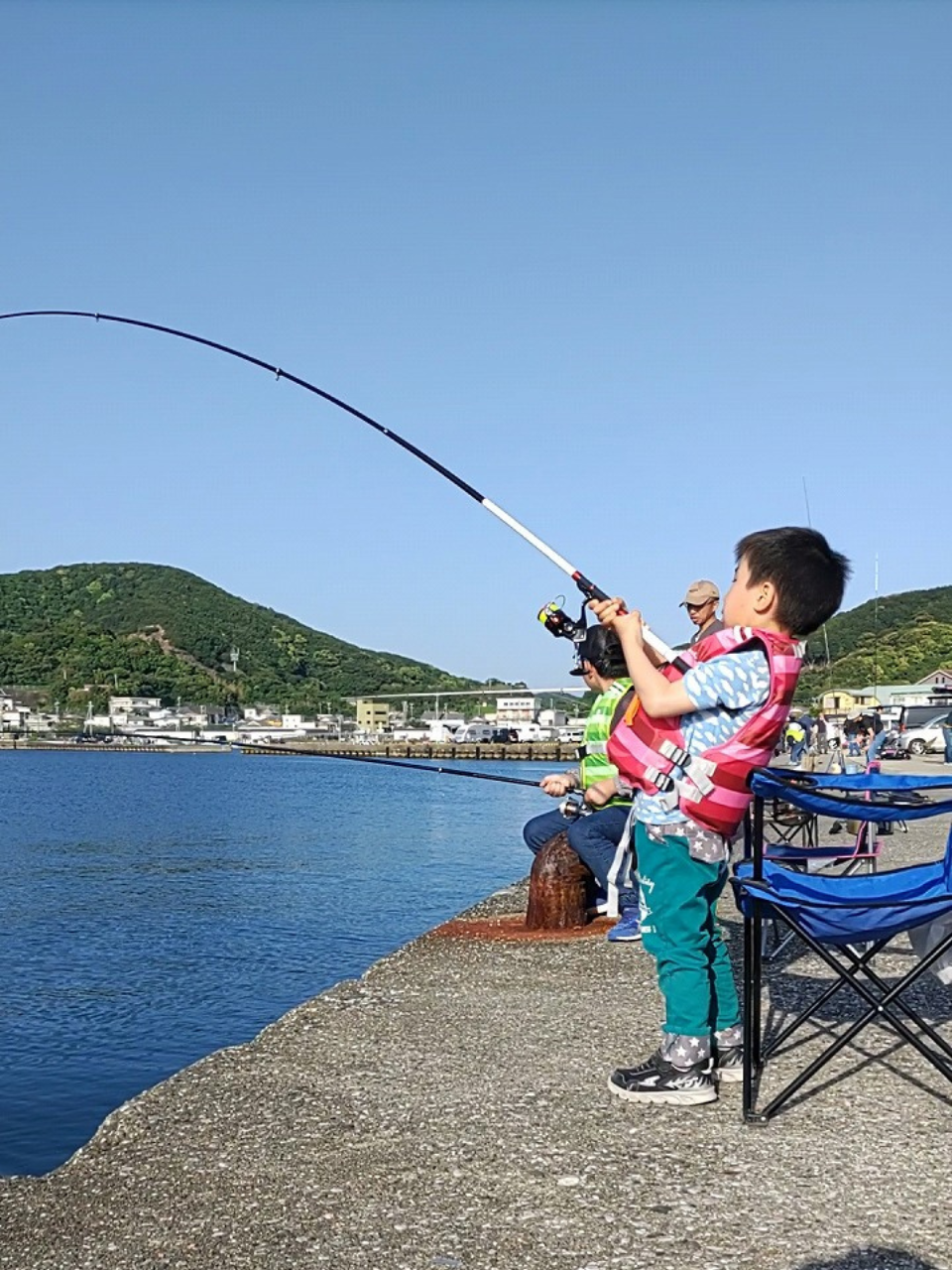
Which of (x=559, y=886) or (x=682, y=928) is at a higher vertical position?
(x=682, y=928)

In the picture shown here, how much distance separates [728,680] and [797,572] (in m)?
0.41

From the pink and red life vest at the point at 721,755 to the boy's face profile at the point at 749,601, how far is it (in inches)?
2.2

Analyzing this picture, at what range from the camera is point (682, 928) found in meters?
4.22

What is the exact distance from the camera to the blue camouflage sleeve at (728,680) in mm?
4098

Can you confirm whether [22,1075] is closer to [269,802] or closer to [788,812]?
[788,812]

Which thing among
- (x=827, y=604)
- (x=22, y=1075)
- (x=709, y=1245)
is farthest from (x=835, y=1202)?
(x=22, y=1075)

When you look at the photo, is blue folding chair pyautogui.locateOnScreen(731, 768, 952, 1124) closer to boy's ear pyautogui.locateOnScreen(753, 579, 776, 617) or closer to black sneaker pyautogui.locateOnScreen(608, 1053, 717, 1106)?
black sneaker pyautogui.locateOnScreen(608, 1053, 717, 1106)

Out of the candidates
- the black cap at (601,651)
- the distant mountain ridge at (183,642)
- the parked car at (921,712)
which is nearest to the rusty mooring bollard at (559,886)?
the black cap at (601,651)

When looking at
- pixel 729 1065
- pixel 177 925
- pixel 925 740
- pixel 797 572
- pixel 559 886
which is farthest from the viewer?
pixel 925 740

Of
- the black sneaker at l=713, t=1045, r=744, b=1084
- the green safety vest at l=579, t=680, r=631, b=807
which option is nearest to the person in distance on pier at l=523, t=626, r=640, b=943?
the green safety vest at l=579, t=680, r=631, b=807

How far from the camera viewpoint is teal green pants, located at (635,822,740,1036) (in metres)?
4.21

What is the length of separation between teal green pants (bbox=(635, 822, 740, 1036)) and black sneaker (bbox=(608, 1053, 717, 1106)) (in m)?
0.11

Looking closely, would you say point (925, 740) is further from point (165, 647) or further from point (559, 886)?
point (165, 647)

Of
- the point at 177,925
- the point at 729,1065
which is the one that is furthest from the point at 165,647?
the point at 729,1065
